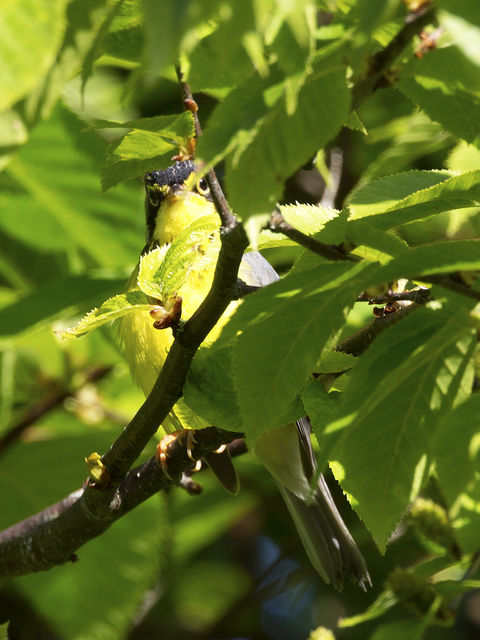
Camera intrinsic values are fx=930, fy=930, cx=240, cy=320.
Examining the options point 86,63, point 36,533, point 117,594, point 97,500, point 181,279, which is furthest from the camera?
point 117,594

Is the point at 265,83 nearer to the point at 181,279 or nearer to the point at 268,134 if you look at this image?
the point at 268,134

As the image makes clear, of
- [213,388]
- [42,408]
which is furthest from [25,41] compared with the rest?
[42,408]

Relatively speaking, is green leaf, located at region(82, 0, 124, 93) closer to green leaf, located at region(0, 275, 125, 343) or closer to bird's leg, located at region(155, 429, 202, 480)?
bird's leg, located at region(155, 429, 202, 480)

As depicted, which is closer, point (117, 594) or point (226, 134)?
point (226, 134)

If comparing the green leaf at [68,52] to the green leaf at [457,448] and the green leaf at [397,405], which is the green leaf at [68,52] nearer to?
the green leaf at [397,405]

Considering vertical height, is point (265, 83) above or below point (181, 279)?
above

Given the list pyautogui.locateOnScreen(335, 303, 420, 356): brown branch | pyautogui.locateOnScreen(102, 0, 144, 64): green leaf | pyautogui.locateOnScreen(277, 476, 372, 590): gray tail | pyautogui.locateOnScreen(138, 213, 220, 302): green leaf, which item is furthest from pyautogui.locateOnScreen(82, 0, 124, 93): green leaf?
pyautogui.locateOnScreen(277, 476, 372, 590): gray tail

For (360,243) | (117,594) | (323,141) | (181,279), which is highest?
(323,141)

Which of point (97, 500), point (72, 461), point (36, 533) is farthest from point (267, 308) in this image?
point (72, 461)
